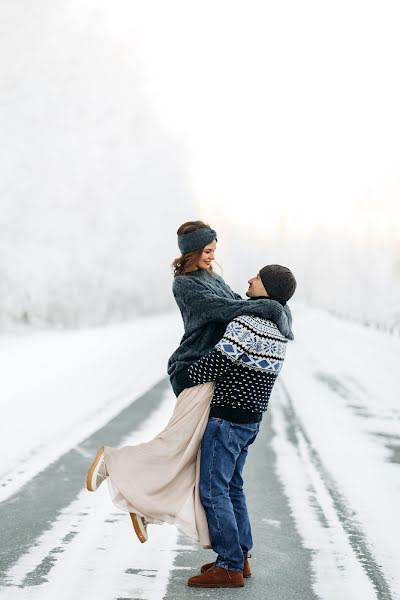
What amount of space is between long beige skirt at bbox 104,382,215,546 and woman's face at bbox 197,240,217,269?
627mm

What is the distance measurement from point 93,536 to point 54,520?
614 millimetres

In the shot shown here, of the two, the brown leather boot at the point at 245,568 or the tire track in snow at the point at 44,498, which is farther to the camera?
the tire track in snow at the point at 44,498

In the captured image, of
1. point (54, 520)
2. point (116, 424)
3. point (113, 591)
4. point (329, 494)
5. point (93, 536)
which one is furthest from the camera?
point (116, 424)

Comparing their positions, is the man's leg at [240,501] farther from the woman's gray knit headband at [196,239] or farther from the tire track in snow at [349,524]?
the woman's gray knit headband at [196,239]

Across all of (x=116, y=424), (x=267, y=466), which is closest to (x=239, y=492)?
(x=267, y=466)

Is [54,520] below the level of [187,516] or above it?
below

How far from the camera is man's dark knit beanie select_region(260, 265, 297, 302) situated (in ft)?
15.1

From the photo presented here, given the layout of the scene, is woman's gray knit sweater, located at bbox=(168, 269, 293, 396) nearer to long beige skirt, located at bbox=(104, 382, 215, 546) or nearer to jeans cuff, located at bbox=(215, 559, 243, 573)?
long beige skirt, located at bbox=(104, 382, 215, 546)

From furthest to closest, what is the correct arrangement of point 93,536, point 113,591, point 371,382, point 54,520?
point 371,382
point 54,520
point 93,536
point 113,591

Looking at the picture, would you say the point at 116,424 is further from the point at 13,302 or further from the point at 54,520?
the point at 13,302

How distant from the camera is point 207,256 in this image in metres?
4.59

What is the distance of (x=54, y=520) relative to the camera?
6.19m

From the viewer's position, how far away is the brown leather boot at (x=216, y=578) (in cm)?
457

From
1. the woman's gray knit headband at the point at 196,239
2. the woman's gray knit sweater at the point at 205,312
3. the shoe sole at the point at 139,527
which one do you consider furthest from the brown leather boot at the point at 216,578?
the woman's gray knit headband at the point at 196,239
